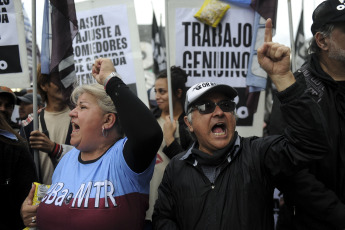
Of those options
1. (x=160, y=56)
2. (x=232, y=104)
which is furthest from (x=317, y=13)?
(x=160, y=56)

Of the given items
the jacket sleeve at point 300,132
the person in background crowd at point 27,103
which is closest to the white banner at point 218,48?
the jacket sleeve at point 300,132

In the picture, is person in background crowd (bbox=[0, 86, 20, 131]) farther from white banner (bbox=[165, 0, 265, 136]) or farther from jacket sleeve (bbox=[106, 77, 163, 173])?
jacket sleeve (bbox=[106, 77, 163, 173])

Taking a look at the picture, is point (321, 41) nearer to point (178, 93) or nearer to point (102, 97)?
point (102, 97)

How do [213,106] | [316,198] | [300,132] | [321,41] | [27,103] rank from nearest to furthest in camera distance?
[300,132] → [316,198] → [213,106] → [321,41] → [27,103]

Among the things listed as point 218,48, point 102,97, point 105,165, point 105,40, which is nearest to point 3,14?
point 105,40

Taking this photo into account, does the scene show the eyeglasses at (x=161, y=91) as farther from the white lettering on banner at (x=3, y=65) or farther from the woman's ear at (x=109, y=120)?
the woman's ear at (x=109, y=120)

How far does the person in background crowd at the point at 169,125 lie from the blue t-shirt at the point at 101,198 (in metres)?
1.14

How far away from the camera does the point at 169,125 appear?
3439 mm

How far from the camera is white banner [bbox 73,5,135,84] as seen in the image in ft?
13.9

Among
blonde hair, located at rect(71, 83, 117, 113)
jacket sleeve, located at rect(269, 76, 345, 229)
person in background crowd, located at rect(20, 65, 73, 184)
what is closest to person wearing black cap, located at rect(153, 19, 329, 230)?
jacket sleeve, located at rect(269, 76, 345, 229)

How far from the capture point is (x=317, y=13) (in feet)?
7.88

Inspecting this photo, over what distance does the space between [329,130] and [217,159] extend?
0.63m

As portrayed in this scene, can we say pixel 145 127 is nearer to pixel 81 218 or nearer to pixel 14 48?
pixel 81 218

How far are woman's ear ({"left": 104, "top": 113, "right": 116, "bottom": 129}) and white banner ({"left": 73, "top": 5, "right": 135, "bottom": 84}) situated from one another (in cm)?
192
